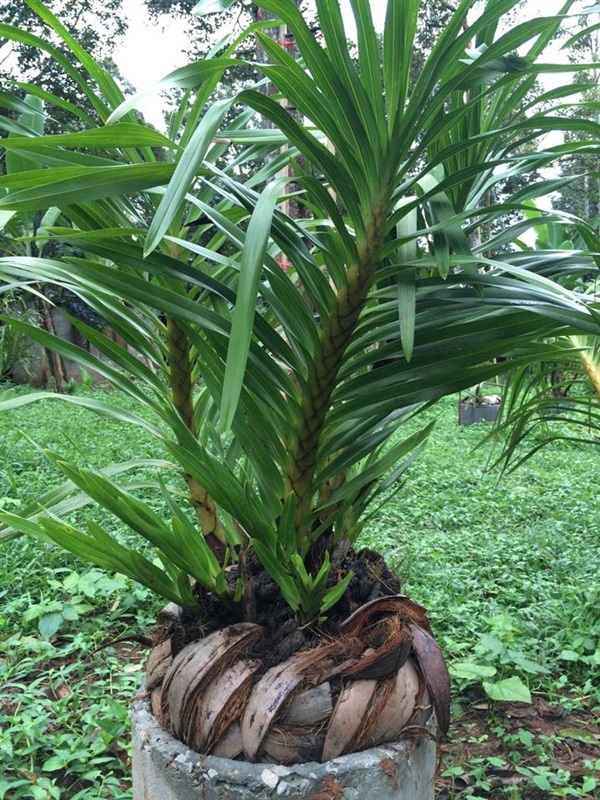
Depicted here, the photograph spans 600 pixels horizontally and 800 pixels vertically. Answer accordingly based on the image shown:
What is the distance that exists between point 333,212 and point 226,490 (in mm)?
283

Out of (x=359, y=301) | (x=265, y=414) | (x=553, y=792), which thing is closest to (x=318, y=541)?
(x=265, y=414)

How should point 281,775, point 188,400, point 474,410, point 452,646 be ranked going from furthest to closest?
1. point 474,410
2. point 452,646
3. point 188,400
4. point 281,775

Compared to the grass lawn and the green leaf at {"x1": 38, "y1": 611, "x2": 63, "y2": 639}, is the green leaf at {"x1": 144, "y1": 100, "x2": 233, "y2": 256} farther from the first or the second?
the green leaf at {"x1": 38, "y1": 611, "x2": 63, "y2": 639}

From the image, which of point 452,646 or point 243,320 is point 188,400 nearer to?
point 243,320

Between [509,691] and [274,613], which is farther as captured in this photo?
[509,691]

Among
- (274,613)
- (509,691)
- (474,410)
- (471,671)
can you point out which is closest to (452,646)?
(471,671)

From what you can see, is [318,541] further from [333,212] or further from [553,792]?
[553,792]

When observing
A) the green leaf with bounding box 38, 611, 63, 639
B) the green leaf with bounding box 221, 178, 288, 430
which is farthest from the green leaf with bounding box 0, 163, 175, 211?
the green leaf with bounding box 38, 611, 63, 639

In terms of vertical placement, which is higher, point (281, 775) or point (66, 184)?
point (66, 184)

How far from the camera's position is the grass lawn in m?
1.38

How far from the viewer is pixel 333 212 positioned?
0.65m

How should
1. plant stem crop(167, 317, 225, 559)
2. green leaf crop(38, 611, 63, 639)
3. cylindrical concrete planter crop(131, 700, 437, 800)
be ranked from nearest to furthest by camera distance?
cylindrical concrete planter crop(131, 700, 437, 800) < plant stem crop(167, 317, 225, 559) < green leaf crop(38, 611, 63, 639)

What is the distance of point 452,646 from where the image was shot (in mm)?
1785

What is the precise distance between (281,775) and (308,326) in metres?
0.43
